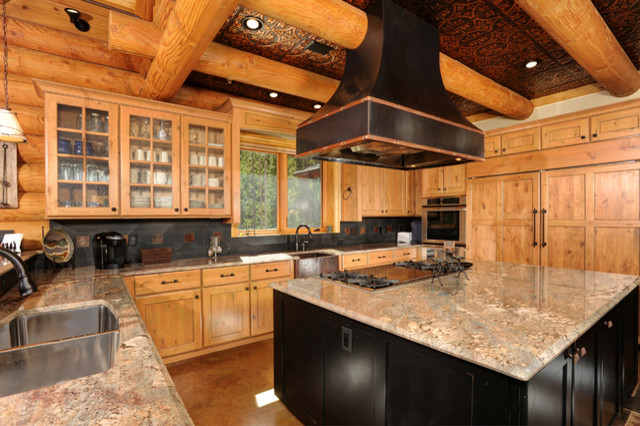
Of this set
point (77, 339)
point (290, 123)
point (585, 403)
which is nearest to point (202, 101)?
point (290, 123)

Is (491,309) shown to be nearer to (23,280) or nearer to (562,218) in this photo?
(23,280)

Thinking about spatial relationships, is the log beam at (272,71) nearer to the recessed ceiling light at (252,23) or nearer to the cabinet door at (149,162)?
the recessed ceiling light at (252,23)

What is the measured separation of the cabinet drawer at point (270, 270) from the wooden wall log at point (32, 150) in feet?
6.85

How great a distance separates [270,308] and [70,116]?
253 cm

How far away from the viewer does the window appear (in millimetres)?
3928

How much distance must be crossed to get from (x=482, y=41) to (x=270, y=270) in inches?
114

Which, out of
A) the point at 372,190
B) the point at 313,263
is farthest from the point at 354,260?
the point at 372,190

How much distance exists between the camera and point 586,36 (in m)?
2.12

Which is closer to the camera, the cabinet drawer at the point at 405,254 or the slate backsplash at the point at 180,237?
the slate backsplash at the point at 180,237

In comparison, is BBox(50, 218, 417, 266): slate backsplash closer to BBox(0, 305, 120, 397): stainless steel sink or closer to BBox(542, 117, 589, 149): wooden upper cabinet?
BBox(0, 305, 120, 397): stainless steel sink

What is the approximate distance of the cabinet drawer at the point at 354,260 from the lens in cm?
396

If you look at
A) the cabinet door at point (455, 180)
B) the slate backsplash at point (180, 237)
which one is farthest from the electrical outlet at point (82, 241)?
the cabinet door at point (455, 180)

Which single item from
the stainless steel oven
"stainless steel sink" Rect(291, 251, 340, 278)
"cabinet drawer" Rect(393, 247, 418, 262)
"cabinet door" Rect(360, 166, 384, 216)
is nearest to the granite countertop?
"stainless steel sink" Rect(291, 251, 340, 278)

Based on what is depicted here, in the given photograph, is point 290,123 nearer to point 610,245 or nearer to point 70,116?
point 70,116
